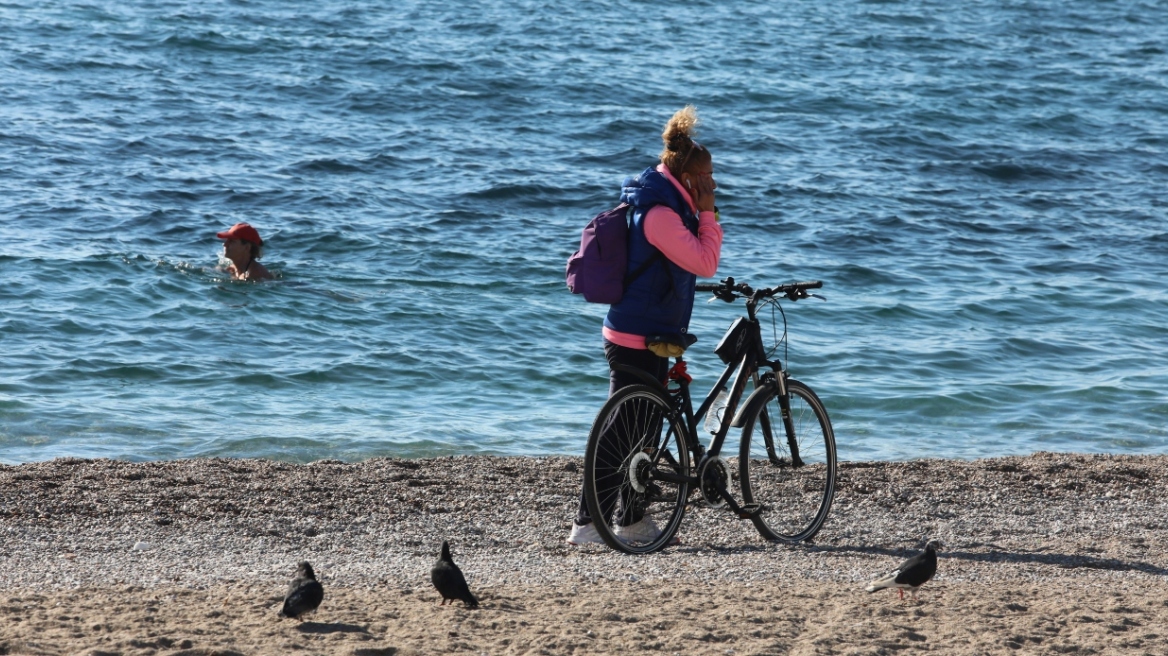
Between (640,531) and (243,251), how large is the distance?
8.90 m

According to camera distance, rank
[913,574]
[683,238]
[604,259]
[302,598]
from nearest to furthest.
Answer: [302,598], [913,574], [683,238], [604,259]

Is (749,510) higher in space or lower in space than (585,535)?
higher

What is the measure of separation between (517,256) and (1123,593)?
10.5 m

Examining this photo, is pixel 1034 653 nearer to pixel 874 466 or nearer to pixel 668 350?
pixel 668 350

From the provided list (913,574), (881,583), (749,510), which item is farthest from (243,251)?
(913,574)

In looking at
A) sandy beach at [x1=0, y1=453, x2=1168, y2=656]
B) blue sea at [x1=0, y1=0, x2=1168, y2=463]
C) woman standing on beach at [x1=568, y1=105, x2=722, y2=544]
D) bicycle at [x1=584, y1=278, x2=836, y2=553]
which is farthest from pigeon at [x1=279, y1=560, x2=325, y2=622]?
blue sea at [x1=0, y1=0, x2=1168, y2=463]

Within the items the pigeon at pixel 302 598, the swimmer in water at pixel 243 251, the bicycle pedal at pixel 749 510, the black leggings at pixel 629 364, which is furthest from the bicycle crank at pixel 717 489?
the swimmer in water at pixel 243 251

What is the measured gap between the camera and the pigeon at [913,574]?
5273mm

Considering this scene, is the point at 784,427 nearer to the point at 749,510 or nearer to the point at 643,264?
the point at 749,510

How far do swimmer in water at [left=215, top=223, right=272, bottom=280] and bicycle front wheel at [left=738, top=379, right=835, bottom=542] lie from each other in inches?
342

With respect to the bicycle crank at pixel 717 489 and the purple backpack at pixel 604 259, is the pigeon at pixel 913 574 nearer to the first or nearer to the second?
the bicycle crank at pixel 717 489

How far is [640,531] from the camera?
20.2 feet

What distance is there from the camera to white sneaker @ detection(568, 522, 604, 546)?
6.23 metres

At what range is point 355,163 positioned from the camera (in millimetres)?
18922
